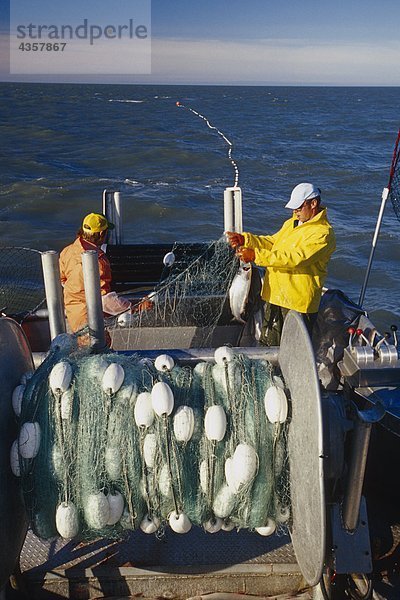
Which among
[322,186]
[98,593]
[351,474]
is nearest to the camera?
[351,474]

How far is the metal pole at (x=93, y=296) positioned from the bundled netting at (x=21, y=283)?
23.8 ft

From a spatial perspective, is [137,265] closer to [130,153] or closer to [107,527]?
[107,527]

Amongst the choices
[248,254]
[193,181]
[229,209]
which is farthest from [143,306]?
[193,181]

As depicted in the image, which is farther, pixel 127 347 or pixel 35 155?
pixel 35 155

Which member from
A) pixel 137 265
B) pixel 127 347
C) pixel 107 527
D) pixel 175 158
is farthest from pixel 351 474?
pixel 175 158

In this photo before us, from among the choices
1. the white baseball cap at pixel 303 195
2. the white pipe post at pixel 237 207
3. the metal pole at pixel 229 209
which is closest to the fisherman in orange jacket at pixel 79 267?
the white baseball cap at pixel 303 195

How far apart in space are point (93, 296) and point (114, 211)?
5064 millimetres

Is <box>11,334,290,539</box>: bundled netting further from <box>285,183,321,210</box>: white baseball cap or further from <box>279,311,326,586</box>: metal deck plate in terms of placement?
<box>285,183,321,210</box>: white baseball cap

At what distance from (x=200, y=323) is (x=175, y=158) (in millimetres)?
26343

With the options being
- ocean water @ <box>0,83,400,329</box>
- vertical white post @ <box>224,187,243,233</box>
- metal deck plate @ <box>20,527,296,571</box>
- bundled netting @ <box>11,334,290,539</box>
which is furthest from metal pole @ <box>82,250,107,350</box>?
ocean water @ <box>0,83,400,329</box>

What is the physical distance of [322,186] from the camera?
24250 millimetres

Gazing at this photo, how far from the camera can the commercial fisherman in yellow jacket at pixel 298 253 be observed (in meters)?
4.29

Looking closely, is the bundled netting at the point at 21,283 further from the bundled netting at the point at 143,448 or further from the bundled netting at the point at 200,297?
the bundled netting at the point at 143,448

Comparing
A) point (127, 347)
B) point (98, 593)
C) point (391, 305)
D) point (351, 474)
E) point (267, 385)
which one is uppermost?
point (267, 385)
